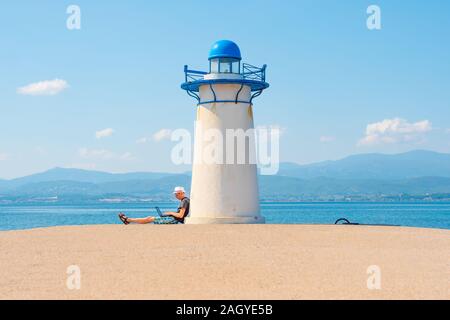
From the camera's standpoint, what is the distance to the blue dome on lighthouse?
24.8 meters

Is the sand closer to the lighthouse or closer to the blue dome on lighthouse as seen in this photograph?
the lighthouse

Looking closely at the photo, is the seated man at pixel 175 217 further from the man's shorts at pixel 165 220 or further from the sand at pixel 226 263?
the sand at pixel 226 263

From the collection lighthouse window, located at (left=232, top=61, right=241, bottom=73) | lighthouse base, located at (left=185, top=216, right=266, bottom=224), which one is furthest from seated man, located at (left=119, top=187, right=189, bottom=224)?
lighthouse window, located at (left=232, top=61, right=241, bottom=73)

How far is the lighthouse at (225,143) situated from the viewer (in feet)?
80.4

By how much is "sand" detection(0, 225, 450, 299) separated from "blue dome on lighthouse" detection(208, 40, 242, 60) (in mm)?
6850

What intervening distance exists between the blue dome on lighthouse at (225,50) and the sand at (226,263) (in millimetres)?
6850

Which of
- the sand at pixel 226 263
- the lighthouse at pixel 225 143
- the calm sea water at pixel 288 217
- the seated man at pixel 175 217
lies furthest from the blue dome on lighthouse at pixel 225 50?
the calm sea water at pixel 288 217

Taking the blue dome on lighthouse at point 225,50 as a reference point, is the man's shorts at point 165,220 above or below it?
below
